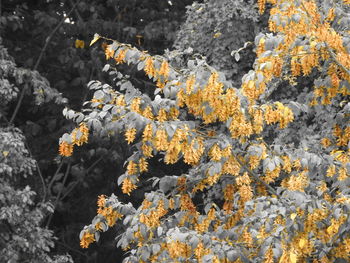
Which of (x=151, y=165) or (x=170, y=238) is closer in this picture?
(x=170, y=238)

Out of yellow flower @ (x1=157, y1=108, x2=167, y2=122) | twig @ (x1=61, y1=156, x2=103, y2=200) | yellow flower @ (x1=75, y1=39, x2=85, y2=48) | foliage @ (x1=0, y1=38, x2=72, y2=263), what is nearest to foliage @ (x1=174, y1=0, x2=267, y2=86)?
foliage @ (x1=0, y1=38, x2=72, y2=263)

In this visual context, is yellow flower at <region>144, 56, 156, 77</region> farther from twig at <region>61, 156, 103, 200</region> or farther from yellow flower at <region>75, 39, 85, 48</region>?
yellow flower at <region>75, 39, 85, 48</region>

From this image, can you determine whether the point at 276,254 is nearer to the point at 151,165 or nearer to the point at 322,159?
the point at 322,159

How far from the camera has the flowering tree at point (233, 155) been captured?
3797 millimetres

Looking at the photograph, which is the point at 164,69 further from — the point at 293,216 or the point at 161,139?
the point at 293,216

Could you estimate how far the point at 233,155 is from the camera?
4.13 metres

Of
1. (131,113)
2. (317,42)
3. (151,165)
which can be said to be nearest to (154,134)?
(131,113)

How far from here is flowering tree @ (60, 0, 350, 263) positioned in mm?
3797

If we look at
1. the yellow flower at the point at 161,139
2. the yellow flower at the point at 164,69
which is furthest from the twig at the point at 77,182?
the yellow flower at the point at 161,139

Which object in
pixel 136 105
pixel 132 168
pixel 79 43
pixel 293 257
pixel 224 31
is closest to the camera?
pixel 293 257

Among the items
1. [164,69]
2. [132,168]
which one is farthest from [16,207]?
[164,69]

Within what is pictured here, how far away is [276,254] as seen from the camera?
360 cm

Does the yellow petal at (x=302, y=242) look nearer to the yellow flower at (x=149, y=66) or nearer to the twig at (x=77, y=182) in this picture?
the yellow flower at (x=149, y=66)

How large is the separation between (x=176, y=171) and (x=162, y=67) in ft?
19.4
